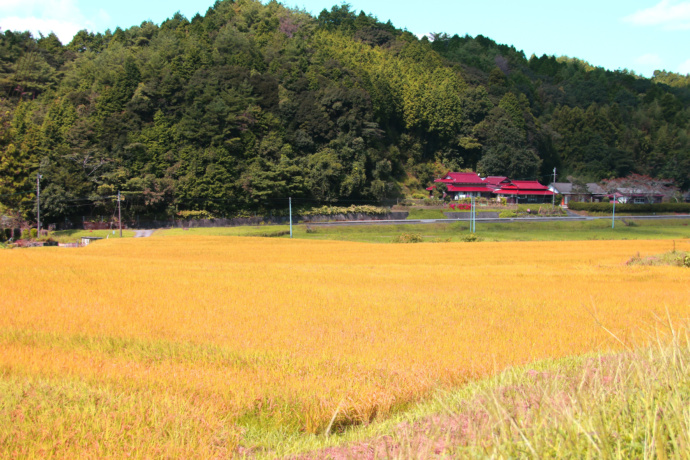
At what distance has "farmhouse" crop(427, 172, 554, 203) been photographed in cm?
7688

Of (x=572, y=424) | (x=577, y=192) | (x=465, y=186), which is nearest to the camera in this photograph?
(x=572, y=424)

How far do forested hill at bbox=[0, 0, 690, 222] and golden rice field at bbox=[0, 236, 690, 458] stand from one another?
42095 mm

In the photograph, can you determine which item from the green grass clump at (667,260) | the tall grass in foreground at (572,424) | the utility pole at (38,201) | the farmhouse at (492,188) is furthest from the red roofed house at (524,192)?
the tall grass in foreground at (572,424)

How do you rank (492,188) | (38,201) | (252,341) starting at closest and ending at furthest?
1. (252,341)
2. (38,201)
3. (492,188)

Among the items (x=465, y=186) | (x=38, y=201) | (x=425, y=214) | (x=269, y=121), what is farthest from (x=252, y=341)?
(x=465, y=186)

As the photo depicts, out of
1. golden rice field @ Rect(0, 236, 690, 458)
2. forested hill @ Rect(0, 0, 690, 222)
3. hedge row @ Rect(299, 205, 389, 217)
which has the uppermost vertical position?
forested hill @ Rect(0, 0, 690, 222)

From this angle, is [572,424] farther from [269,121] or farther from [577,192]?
[577,192]

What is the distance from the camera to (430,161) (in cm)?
8688

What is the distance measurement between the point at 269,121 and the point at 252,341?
6147cm

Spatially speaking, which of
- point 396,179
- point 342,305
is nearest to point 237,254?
point 342,305

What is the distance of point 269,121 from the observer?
66.5 m

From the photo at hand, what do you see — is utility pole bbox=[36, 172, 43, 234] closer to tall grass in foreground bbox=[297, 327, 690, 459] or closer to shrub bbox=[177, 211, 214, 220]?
shrub bbox=[177, 211, 214, 220]

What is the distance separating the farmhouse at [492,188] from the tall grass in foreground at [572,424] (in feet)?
239

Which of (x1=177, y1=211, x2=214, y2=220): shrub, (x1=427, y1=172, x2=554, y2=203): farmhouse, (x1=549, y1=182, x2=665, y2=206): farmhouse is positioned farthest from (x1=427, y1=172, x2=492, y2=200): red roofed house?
(x1=177, y1=211, x2=214, y2=220): shrub
